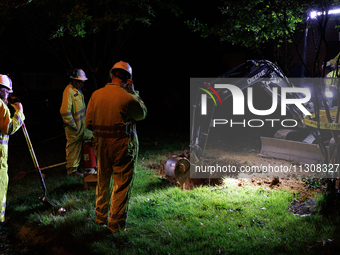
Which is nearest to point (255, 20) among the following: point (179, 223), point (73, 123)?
point (179, 223)

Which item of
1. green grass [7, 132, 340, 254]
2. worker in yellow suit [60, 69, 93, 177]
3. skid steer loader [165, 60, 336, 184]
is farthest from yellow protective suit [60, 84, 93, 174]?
skid steer loader [165, 60, 336, 184]

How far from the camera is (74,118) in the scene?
683cm

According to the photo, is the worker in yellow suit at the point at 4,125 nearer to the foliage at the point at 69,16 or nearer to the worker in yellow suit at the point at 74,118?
the worker in yellow suit at the point at 74,118

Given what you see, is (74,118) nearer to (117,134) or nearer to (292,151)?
(117,134)

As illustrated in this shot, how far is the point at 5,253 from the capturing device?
13.6ft

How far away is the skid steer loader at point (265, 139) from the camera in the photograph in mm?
5945

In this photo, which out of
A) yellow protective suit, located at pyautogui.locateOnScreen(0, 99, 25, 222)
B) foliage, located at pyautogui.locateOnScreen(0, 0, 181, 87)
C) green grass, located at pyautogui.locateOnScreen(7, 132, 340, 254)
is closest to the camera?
green grass, located at pyautogui.locateOnScreen(7, 132, 340, 254)

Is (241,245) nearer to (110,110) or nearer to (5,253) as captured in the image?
(110,110)

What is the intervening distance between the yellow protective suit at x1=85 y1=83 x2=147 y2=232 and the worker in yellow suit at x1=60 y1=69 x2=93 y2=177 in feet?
8.82

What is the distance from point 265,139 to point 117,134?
5843 mm

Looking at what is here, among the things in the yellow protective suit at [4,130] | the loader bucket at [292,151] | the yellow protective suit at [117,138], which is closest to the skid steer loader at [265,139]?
the loader bucket at [292,151]

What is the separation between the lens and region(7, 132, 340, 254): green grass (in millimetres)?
3768

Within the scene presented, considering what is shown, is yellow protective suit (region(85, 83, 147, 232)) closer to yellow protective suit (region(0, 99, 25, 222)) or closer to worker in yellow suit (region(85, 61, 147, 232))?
worker in yellow suit (region(85, 61, 147, 232))

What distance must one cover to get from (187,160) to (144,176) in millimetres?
1404
